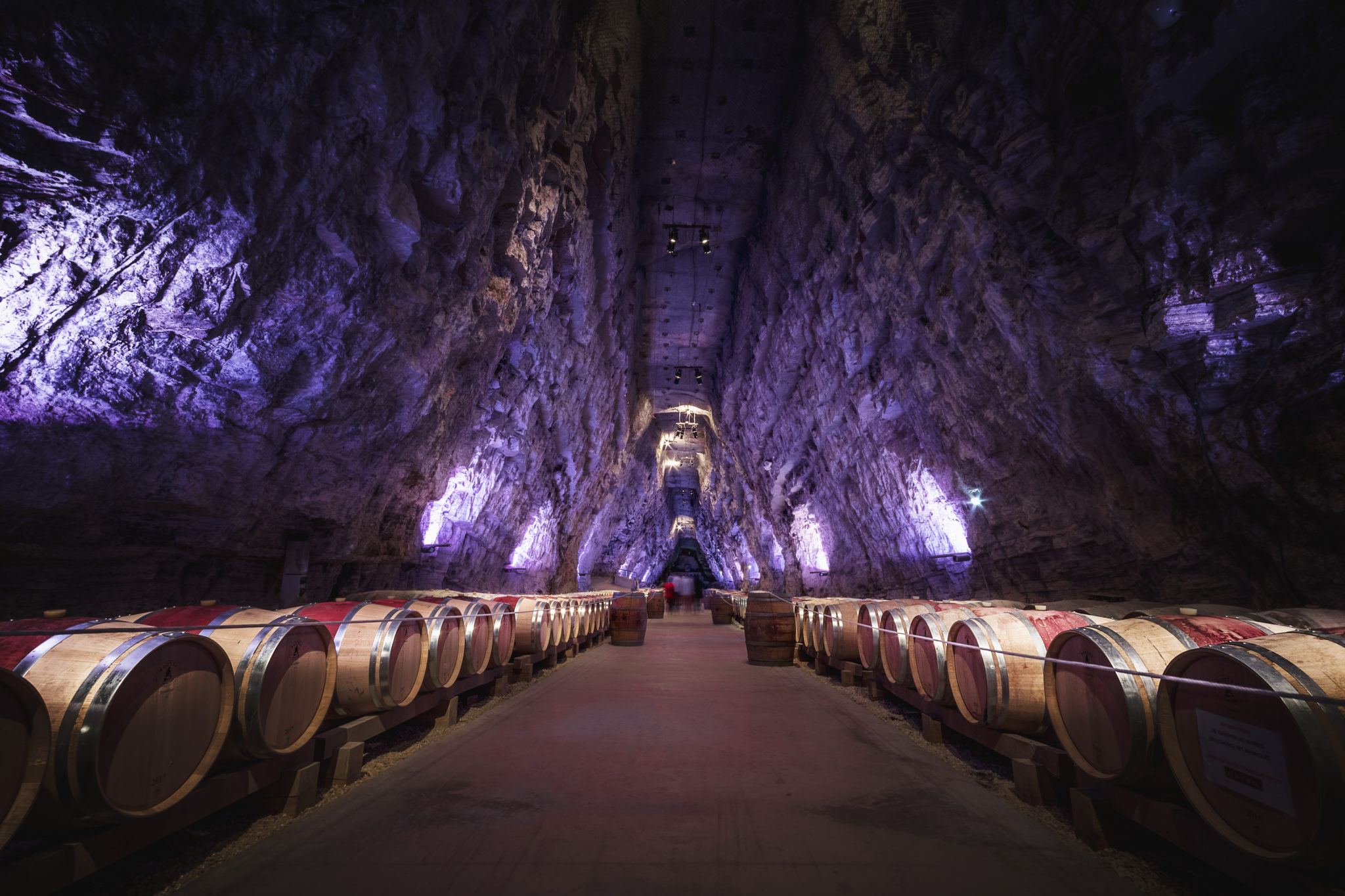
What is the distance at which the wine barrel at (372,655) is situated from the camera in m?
3.78

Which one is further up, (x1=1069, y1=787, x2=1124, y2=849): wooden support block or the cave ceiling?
the cave ceiling

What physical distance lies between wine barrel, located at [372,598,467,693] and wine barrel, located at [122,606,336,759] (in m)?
1.09

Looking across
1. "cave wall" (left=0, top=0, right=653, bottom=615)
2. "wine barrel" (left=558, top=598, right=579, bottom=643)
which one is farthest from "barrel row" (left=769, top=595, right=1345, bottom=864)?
"cave wall" (left=0, top=0, right=653, bottom=615)

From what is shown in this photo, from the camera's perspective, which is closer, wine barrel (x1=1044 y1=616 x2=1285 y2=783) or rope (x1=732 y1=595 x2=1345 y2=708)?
rope (x1=732 y1=595 x2=1345 y2=708)

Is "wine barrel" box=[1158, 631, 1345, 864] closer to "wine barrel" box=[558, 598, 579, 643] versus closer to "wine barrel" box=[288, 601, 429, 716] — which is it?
"wine barrel" box=[288, 601, 429, 716]

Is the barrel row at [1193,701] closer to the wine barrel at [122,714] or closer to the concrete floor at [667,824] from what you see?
the concrete floor at [667,824]

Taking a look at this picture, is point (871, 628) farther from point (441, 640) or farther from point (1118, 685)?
point (441, 640)

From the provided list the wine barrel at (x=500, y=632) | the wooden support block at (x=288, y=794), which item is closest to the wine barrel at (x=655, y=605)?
the wine barrel at (x=500, y=632)

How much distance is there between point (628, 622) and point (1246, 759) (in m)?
10.6

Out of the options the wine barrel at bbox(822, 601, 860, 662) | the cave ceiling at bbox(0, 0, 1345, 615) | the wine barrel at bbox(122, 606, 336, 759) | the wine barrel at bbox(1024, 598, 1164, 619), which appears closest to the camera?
the wine barrel at bbox(122, 606, 336, 759)

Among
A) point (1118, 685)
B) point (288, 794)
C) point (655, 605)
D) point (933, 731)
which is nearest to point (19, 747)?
point (288, 794)

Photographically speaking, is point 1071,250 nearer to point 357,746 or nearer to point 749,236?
point 357,746

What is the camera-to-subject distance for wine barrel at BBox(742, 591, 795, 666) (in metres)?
8.70

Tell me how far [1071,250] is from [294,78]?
27.3 ft
